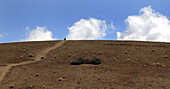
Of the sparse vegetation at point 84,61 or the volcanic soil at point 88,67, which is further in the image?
the sparse vegetation at point 84,61

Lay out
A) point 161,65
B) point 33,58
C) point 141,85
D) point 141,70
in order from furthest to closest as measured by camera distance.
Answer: point 33,58
point 161,65
point 141,70
point 141,85

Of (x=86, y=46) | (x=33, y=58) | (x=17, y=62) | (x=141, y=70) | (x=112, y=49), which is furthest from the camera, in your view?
(x=86, y=46)

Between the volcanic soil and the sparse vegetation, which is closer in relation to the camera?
the volcanic soil

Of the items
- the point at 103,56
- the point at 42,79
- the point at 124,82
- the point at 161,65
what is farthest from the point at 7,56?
the point at 161,65

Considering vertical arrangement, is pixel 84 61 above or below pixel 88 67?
above

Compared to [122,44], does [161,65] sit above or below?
below

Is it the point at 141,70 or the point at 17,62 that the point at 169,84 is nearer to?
the point at 141,70

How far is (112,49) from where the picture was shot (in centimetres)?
3862

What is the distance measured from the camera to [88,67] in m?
27.7

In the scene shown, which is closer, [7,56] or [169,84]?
[169,84]

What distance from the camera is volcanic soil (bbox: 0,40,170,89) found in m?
21.7

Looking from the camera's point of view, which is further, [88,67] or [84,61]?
[84,61]

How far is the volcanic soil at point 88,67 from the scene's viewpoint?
2167cm

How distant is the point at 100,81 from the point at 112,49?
17.2 m
